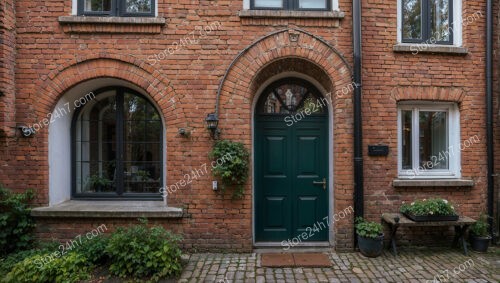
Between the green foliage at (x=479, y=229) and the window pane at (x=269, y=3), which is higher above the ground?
the window pane at (x=269, y=3)

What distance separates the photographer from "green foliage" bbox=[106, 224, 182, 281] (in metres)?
4.12

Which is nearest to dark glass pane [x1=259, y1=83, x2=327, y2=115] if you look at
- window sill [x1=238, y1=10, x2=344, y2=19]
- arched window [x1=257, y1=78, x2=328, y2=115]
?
arched window [x1=257, y1=78, x2=328, y2=115]

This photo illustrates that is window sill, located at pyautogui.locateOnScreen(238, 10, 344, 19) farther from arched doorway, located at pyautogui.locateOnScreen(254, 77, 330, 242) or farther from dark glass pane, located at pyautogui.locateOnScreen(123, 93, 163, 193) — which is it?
dark glass pane, located at pyautogui.locateOnScreen(123, 93, 163, 193)

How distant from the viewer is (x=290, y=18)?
5113 mm

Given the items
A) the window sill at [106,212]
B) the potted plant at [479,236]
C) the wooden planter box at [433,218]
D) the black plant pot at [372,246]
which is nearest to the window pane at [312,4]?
the wooden planter box at [433,218]

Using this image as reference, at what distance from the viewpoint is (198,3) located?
509 cm

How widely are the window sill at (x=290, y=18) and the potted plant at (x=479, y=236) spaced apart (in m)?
4.56

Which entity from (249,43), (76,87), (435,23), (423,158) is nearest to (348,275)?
(423,158)

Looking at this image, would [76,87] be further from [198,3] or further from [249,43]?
[249,43]

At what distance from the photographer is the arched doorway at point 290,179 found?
219 inches

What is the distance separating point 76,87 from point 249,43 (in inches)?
132

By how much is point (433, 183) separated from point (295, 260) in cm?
301

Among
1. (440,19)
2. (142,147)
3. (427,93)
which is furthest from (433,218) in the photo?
(142,147)

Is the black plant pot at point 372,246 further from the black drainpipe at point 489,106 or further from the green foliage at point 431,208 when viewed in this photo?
the black drainpipe at point 489,106
